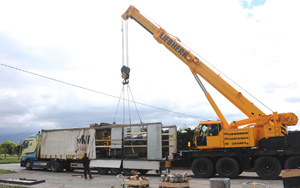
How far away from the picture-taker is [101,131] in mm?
20984

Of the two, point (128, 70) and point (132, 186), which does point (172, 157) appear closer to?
point (132, 186)

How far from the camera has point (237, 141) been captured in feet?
51.7

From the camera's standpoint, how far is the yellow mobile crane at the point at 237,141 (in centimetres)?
1506

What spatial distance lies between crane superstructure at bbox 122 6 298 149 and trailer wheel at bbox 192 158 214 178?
866mm

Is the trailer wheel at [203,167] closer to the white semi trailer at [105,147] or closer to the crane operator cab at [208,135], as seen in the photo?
the crane operator cab at [208,135]

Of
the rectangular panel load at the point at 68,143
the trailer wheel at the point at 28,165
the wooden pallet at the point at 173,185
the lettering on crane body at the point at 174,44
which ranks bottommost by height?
the trailer wheel at the point at 28,165

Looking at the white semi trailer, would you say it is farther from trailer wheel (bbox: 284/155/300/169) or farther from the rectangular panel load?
trailer wheel (bbox: 284/155/300/169)

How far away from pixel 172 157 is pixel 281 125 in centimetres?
668

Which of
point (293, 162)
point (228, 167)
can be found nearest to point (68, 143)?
point (228, 167)

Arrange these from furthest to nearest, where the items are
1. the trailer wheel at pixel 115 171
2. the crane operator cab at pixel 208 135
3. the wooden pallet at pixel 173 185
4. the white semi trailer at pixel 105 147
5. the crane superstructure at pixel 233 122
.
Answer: the trailer wheel at pixel 115 171 → the white semi trailer at pixel 105 147 → the crane operator cab at pixel 208 135 → the crane superstructure at pixel 233 122 → the wooden pallet at pixel 173 185

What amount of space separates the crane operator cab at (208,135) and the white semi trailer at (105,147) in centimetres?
152

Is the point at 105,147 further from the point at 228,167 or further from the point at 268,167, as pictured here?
the point at 268,167

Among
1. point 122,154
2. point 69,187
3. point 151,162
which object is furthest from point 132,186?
point 122,154

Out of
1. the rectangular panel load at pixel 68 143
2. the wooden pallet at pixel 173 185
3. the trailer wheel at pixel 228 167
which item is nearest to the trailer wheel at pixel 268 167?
the trailer wheel at pixel 228 167
